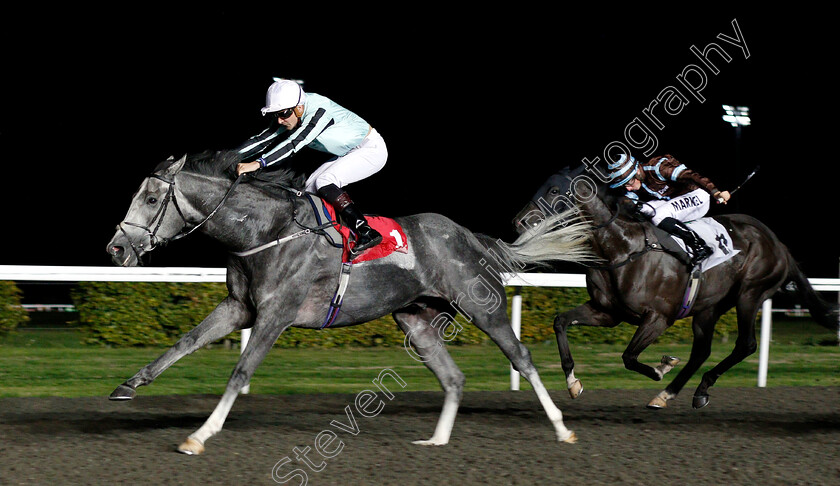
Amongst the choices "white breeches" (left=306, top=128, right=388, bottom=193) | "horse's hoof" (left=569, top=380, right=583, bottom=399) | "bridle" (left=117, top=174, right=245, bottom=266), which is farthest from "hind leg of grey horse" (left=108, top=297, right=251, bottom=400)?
"horse's hoof" (left=569, top=380, right=583, bottom=399)

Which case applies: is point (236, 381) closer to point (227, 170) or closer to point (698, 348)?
point (227, 170)

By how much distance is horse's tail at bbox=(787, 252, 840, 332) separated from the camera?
23.4 feet

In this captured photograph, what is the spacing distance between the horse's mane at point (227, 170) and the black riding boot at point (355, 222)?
262mm

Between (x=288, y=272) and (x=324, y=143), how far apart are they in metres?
0.77

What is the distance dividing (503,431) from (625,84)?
19.3m

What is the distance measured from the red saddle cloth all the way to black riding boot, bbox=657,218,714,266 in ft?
7.47

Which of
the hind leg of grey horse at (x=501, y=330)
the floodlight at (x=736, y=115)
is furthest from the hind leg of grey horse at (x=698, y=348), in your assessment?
the floodlight at (x=736, y=115)

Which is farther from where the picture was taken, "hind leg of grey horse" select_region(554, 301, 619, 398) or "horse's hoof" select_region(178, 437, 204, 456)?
"hind leg of grey horse" select_region(554, 301, 619, 398)

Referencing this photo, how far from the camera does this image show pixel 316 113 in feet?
15.0

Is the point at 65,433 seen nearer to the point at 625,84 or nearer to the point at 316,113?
the point at 316,113

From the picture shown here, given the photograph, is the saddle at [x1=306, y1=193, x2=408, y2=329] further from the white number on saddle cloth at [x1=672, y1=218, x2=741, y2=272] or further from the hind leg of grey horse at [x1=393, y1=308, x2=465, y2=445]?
the white number on saddle cloth at [x1=672, y1=218, x2=741, y2=272]

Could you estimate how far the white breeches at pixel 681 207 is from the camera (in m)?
6.42

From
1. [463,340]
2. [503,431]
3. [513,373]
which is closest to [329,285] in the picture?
[503,431]

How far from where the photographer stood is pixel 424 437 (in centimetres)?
487
